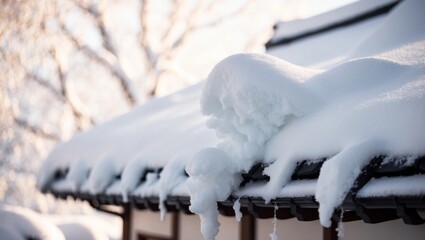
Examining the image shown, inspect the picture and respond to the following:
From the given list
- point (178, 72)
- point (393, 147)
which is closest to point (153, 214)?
point (393, 147)

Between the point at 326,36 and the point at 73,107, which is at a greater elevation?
the point at 73,107

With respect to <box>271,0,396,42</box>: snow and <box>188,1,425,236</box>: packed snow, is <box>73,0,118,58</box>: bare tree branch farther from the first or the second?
<box>188,1,425,236</box>: packed snow

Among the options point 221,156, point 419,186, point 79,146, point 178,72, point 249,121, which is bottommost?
point 419,186

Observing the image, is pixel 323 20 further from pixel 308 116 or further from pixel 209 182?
pixel 209 182

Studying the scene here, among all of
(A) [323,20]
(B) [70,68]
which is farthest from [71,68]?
(A) [323,20]

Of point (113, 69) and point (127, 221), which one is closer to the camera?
point (127, 221)

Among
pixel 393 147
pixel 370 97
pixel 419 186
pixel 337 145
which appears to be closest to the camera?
pixel 419 186

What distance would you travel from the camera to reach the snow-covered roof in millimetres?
2160

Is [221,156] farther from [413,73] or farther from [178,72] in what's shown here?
[178,72]

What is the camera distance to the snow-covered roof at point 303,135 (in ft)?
7.09

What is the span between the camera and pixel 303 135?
271cm

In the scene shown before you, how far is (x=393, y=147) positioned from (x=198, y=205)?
48.5 inches

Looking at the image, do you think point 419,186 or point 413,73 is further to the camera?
point 413,73

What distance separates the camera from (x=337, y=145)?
95.6 inches
